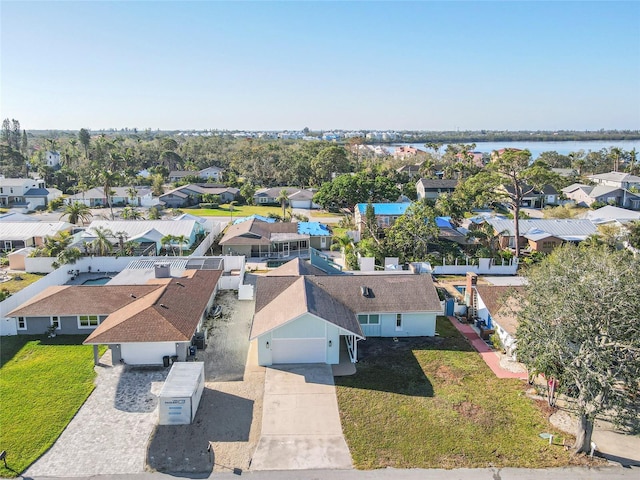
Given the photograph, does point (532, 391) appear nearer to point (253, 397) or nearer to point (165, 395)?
point (253, 397)

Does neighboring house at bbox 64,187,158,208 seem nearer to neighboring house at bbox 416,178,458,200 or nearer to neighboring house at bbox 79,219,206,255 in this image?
neighboring house at bbox 79,219,206,255

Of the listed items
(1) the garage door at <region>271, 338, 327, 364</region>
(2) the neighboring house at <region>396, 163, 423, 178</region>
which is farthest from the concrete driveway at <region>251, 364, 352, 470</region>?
(2) the neighboring house at <region>396, 163, 423, 178</region>

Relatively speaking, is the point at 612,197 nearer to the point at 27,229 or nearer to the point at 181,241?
the point at 181,241

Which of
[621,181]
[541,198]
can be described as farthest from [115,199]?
[621,181]

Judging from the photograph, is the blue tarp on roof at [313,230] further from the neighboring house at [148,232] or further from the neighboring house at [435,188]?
the neighboring house at [435,188]

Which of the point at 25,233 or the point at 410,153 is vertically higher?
the point at 410,153

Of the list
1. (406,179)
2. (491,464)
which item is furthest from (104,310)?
(406,179)
